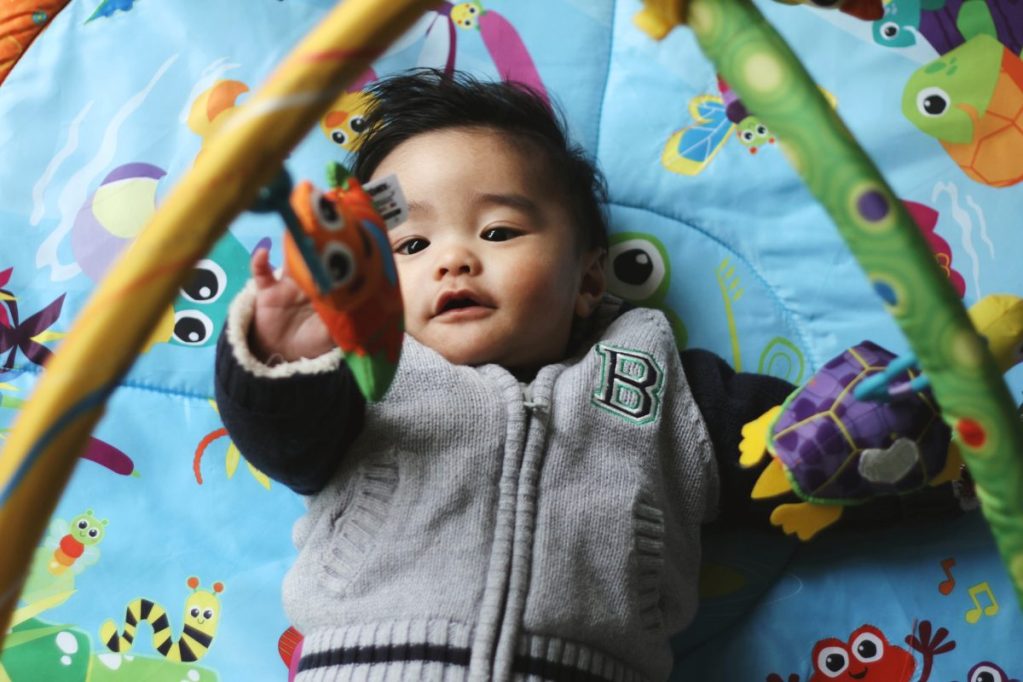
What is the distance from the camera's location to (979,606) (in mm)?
947

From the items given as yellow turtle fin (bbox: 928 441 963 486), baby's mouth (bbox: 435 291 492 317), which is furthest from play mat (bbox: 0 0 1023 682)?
baby's mouth (bbox: 435 291 492 317)

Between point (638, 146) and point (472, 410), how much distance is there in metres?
0.42

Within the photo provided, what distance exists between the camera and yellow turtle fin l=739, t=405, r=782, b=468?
800 mm

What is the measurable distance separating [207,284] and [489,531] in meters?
0.43

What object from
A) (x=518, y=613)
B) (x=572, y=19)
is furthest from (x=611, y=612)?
(x=572, y=19)

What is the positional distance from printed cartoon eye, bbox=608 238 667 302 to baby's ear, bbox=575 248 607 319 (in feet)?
0.13

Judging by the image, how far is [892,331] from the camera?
1035 mm

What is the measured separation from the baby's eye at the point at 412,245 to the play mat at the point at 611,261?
192mm

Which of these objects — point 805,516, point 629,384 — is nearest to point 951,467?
point 805,516

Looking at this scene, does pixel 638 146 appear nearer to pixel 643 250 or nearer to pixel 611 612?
pixel 643 250

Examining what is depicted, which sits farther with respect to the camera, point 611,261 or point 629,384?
point 611,261

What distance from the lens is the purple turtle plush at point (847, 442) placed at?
761 millimetres

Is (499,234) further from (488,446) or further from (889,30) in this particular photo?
(889,30)

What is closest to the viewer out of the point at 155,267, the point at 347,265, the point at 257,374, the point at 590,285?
the point at 155,267
